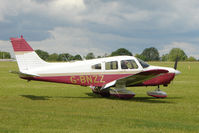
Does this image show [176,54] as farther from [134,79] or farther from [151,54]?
[134,79]

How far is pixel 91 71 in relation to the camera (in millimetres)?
11820

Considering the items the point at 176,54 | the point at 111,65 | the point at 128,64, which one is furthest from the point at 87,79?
the point at 176,54

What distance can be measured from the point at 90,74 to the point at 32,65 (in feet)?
8.85

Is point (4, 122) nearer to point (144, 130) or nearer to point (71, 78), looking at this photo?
point (144, 130)

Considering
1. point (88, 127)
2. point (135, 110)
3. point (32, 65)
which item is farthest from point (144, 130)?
point (32, 65)

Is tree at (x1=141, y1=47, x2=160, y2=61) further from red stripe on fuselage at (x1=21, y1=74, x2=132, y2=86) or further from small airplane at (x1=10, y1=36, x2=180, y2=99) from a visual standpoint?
red stripe on fuselage at (x1=21, y1=74, x2=132, y2=86)

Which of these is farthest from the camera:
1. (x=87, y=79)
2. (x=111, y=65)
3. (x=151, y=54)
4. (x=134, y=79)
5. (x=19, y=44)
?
(x=151, y=54)

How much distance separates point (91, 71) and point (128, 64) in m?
1.78

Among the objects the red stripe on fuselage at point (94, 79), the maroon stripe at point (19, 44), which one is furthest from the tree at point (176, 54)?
the maroon stripe at point (19, 44)

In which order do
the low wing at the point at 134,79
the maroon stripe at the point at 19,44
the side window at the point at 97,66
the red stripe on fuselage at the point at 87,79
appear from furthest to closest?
the side window at the point at 97,66
the red stripe on fuselage at the point at 87,79
the maroon stripe at the point at 19,44
the low wing at the point at 134,79

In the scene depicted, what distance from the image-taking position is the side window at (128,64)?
11950 mm

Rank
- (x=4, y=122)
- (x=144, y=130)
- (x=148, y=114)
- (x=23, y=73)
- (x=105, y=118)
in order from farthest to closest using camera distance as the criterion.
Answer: (x=23, y=73) < (x=148, y=114) < (x=105, y=118) < (x=4, y=122) < (x=144, y=130)

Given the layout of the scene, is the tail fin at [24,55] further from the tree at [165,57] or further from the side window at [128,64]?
the tree at [165,57]

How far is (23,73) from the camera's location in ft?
35.1
